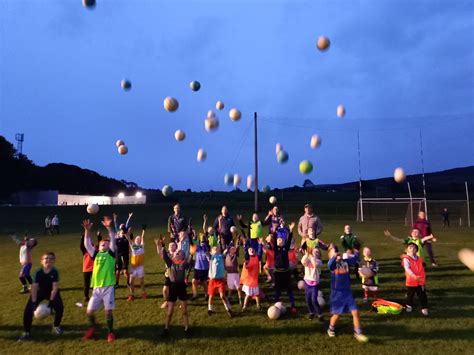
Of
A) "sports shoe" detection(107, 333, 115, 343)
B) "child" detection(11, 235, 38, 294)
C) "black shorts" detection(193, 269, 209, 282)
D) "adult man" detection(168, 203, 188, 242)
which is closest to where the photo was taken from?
"sports shoe" detection(107, 333, 115, 343)

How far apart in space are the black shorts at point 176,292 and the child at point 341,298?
306 cm

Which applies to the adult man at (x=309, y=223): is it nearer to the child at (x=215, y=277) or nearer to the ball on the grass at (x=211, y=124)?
the child at (x=215, y=277)

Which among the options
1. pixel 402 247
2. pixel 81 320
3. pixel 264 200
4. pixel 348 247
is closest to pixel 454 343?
pixel 348 247

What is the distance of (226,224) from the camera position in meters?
11.5

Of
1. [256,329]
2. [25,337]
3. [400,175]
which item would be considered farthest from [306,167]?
[25,337]

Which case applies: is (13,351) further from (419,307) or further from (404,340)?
(419,307)

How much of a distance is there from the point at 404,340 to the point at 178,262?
4780mm

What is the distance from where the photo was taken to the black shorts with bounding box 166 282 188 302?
7.05 m

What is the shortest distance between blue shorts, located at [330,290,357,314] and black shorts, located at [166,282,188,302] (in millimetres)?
3061

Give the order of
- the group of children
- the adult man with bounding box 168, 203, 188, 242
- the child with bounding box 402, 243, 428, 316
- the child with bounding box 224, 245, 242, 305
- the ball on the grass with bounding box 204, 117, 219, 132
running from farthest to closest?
the ball on the grass with bounding box 204, 117, 219, 132 < the adult man with bounding box 168, 203, 188, 242 < the child with bounding box 224, 245, 242, 305 < the child with bounding box 402, 243, 428, 316 < the group of children

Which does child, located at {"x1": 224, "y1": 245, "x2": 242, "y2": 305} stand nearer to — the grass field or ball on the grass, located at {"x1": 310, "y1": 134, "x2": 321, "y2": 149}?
the grass field

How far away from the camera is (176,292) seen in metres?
7.09

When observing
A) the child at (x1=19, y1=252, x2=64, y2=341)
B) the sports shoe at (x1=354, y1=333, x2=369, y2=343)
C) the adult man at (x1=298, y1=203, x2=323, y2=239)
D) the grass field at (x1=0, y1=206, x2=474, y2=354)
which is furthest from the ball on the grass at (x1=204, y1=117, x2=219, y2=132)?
the sports shoe at (x1=354, y1=333, x2=369, y2=343)

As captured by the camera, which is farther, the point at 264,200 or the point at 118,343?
the point at 264,200
